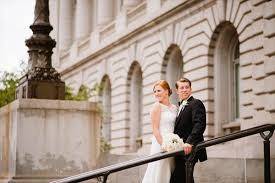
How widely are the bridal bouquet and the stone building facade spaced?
252cm

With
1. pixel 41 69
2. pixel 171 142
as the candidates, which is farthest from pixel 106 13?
pixel 171 142

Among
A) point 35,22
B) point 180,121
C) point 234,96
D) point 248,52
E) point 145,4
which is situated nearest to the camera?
point 180,121

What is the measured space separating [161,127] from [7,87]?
1163cm

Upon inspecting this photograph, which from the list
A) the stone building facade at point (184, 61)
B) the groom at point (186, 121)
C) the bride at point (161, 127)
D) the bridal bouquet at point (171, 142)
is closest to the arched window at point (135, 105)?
the stone building facade at point (184, 61)

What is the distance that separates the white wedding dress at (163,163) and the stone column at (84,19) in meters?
30.2

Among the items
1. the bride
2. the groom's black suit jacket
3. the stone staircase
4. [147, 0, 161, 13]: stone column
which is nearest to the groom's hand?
the groom's black suit jacket

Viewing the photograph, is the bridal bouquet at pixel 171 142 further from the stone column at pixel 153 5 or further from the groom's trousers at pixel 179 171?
the stone column at pixel 153 5

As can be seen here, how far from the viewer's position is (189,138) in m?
5.65

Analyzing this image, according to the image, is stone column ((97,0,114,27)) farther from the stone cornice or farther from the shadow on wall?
the shadow on wall

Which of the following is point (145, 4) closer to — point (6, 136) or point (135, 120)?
point (135, 120)

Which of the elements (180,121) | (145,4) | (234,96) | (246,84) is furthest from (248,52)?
(180,121)

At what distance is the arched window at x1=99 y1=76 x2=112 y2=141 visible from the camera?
29750mm

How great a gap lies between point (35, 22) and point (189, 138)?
375 cm

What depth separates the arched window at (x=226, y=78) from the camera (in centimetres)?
1928
